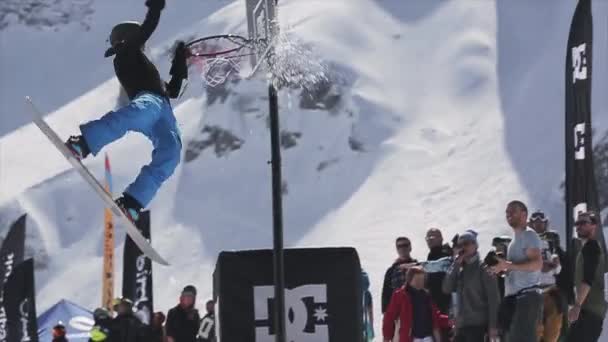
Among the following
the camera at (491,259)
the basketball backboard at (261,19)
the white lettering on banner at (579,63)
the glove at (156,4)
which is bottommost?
the camera at (491,259)

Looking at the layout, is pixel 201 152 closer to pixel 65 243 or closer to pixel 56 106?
pixel 65 243

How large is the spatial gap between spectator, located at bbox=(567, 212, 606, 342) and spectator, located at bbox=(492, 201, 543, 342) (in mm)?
483

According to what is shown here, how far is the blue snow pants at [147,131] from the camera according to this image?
24.1ft

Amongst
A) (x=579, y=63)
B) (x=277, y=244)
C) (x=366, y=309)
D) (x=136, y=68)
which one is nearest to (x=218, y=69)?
(x=136, y=68)

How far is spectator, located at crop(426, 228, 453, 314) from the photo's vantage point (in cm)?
1017

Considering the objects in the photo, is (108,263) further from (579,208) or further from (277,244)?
(277,244)

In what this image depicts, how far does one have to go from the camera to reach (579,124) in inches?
442

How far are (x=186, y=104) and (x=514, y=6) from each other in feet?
47.9

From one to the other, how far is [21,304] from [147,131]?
9404 mm

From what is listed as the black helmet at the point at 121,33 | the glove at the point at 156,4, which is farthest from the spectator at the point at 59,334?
the glove at the point at 156,4

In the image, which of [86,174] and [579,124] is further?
[579,124]

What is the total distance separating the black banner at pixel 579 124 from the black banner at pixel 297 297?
2.74 m

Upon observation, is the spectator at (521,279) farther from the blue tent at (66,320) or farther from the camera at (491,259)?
the blue tent at (66,320)

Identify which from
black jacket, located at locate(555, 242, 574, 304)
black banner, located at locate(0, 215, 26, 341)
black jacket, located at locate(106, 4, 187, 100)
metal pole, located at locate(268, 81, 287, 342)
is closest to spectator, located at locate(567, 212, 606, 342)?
black jacket, located at locate(555, 242, 574, 304)
